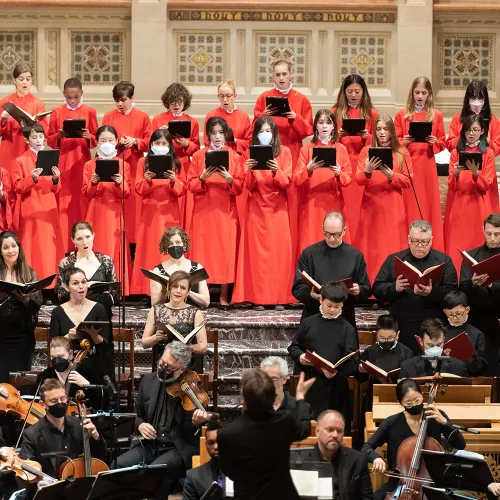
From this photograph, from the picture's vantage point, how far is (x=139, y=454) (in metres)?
7.80

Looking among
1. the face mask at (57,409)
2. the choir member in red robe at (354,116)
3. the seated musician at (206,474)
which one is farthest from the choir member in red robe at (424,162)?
the face mask at (57,409)

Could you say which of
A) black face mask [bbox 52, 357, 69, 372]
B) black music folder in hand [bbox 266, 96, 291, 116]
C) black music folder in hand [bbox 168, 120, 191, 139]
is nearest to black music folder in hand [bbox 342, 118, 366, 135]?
black music folder in hand [bbox 266, 96, 291, 116]

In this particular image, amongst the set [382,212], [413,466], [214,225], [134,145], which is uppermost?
[134,145]

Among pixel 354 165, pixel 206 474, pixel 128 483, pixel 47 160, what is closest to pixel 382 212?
pixel 354 165

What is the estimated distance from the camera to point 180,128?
9.84m

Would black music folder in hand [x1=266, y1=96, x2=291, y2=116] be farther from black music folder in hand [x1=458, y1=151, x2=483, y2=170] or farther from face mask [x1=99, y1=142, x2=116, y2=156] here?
black music folder in hand [x1=458, y1=151, x2=483, y2=170]

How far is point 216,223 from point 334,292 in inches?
74.0

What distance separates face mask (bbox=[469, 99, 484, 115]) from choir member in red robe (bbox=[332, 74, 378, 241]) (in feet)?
2.56

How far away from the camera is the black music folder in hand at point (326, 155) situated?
938cm

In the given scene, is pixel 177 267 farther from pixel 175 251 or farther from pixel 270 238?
pixel 270 238

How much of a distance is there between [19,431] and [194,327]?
1304 millimetres

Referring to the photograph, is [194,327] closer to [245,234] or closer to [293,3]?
[245,234]

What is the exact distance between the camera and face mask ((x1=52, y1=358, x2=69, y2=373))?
7.78 meters

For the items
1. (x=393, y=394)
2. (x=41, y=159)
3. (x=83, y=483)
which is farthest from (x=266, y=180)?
(x=83, y=483)
